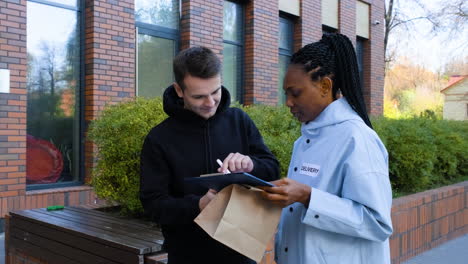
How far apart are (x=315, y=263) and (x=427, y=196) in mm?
4533

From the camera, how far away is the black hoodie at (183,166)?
86.6 inches

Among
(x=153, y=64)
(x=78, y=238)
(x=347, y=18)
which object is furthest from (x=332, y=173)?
(x=347, y=18)

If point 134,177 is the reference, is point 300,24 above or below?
above

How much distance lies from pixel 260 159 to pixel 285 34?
990 cm

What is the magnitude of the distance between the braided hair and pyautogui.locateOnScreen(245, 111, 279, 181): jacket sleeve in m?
0.57

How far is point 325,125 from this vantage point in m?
1.88

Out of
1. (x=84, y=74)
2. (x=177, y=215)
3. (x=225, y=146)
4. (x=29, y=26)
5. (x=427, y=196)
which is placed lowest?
Result: (x=427, y=196)

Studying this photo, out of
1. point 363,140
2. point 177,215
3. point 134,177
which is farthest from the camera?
point 134,177

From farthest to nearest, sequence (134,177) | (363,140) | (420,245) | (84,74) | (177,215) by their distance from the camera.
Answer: (84,74)
(420,245)
(134,177)
(177,215)
(363,140)

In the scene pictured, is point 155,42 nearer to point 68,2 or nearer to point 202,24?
point 202,24

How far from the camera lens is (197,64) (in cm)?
216

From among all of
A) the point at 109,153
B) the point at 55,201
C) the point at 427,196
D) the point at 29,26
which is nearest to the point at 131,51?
the point at 29,26

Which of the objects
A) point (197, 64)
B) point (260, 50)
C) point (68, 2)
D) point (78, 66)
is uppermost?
point (68, 2)

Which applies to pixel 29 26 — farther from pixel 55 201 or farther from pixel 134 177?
pixel 134 177
